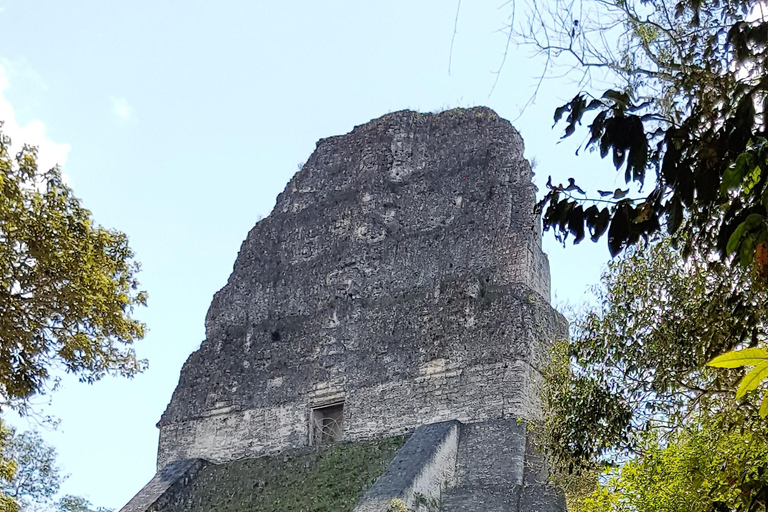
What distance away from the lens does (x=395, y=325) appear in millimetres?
15578

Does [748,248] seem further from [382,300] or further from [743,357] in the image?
[382,300]

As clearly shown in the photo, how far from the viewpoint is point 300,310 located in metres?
16.9

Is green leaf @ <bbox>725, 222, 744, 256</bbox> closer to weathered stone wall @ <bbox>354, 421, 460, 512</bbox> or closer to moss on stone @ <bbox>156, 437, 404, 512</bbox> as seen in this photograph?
weathered stone wall @ <bbox>354, 421, 460, 512</bbox>

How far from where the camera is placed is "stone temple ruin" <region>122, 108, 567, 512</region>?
1354cm

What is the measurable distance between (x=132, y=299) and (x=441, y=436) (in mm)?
5053

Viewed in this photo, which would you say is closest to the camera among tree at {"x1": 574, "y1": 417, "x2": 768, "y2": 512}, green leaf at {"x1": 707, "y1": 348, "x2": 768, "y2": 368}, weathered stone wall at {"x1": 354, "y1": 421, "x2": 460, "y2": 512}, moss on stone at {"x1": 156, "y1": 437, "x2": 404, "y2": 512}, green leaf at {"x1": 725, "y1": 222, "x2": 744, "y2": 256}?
green leaf at {"x1": 707, "y1": 348, "x2": 768, "y2": 368}

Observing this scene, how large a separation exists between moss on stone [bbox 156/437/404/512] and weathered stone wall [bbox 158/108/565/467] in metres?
0.52

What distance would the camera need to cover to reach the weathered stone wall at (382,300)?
574 inches

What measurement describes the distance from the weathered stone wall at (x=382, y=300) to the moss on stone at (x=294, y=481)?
523 mm

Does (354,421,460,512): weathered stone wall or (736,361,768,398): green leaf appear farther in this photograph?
(354,421,460,512): weathered stone wall

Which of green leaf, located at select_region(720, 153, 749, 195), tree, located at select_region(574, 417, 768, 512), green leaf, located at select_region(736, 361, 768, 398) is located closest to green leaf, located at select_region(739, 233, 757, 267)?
green leaf, located at select_region(720, 153, 749, 195)

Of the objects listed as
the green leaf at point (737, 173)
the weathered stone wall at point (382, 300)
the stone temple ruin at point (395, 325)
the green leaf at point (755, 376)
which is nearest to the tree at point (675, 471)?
the stone temple ruin at point (395, 325)

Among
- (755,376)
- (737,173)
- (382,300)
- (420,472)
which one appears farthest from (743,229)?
(382,300)

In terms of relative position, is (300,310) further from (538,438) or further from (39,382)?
(39,382)
